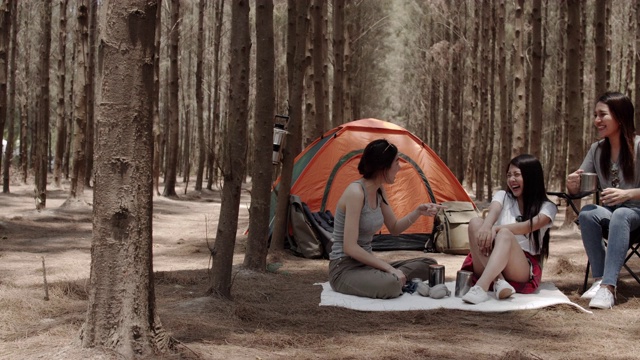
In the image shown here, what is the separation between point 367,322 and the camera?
438cm

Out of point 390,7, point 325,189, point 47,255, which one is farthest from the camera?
point 390,7

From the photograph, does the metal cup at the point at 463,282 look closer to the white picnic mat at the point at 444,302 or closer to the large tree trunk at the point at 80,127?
the white picnic mat at the point at 444,302

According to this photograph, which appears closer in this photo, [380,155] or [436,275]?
[380,155]

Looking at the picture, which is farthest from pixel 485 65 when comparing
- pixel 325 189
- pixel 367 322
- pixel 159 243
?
pixel 367 322

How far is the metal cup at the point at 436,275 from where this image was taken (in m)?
5.21

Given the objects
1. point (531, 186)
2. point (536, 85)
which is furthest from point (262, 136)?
point (536, 85)

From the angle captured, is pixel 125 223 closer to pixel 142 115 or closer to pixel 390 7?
pixel 142 115

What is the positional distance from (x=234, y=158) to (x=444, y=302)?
1869 mm

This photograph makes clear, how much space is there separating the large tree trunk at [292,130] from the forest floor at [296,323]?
36.1 inches

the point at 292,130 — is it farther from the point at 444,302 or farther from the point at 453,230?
the point at 444,302

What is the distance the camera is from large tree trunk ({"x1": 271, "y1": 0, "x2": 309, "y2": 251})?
279 inches

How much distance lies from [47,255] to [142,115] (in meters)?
5.03

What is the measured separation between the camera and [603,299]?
185 inches

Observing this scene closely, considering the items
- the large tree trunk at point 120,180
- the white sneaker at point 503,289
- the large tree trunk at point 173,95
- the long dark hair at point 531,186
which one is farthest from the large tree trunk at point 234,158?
the large tree trunk at point 173,95
